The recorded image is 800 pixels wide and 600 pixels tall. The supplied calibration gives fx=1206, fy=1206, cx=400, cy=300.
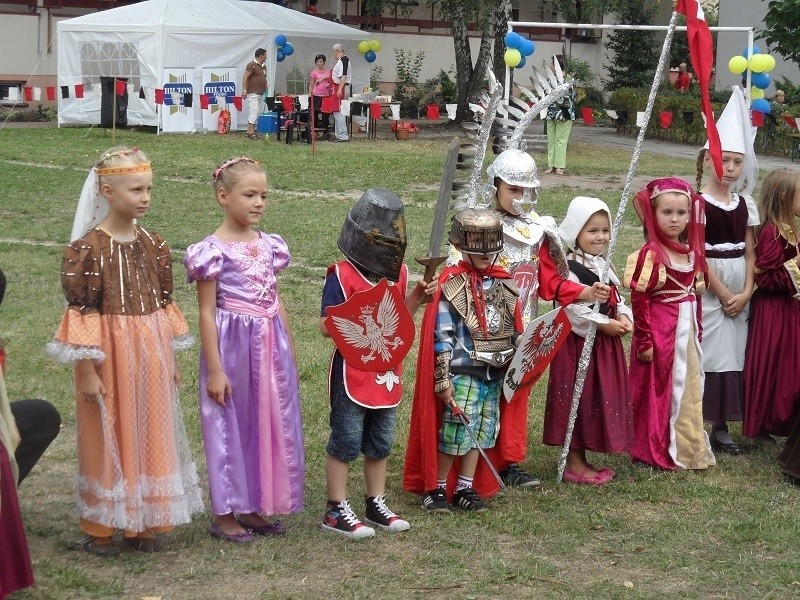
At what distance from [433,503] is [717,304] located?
2054mm

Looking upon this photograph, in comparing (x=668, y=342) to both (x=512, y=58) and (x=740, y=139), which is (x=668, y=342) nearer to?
(x=740, y=139)

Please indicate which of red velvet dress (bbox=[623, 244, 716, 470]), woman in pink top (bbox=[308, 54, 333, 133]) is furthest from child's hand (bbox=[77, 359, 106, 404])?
woman in pink top (bbox=[308, 54, 333, 133])

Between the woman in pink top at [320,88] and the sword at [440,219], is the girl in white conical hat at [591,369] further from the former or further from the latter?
the woman in pink top at [320,88]

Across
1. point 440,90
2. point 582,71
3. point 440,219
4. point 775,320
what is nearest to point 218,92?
point 440,90

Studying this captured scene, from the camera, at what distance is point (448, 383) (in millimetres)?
5156

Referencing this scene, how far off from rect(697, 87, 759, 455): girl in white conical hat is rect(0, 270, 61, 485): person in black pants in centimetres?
342

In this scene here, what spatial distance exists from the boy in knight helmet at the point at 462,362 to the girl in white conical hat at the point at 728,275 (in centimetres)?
148

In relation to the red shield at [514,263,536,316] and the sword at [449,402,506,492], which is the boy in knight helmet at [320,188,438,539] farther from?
the red shield at [514,263,536,316]

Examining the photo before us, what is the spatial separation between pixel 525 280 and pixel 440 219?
891 millimetres

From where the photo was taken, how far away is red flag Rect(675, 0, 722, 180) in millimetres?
5340

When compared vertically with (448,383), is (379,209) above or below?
above

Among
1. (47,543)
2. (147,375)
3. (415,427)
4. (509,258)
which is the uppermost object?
(509,258)

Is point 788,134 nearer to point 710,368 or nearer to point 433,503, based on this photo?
point 710,368

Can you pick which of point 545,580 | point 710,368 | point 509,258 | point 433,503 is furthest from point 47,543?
point 710,368
